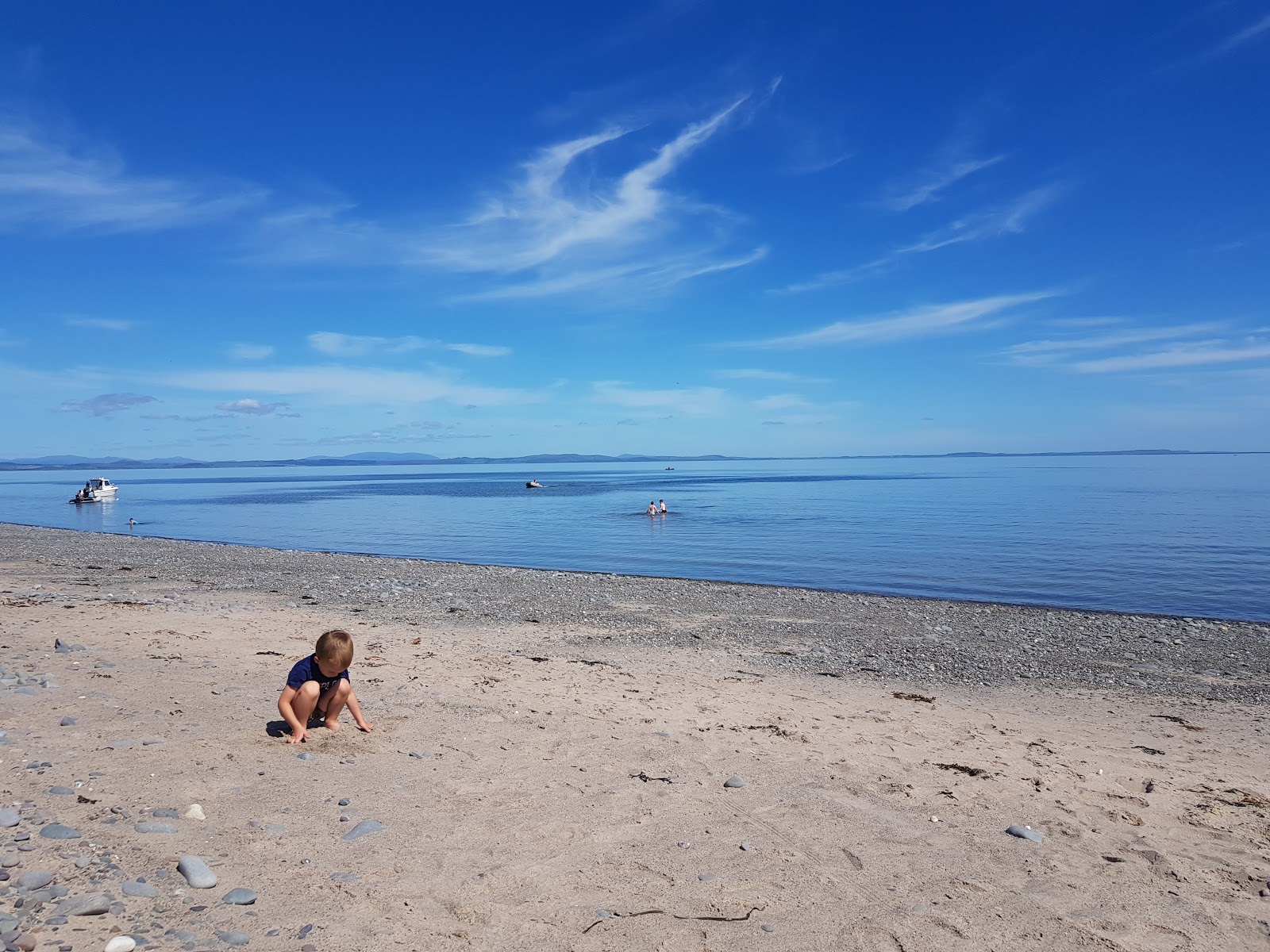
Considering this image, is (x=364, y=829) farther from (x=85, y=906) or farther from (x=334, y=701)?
(x=334, y=701)

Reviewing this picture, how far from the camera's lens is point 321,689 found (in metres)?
7.79

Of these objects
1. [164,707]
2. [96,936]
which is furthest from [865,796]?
[164,707]

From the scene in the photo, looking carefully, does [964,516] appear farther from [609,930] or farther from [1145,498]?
[609,930]

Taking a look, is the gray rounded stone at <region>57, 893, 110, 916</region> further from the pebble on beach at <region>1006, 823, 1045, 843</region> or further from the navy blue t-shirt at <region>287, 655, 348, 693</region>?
the pebble on beach at <region>1006, 823, 1045, 843</region>

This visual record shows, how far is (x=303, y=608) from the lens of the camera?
17.4 metres

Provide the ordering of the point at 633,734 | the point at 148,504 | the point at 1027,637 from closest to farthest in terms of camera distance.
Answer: the point at 633,734 < the point at 1027,637 < the point at 148,504

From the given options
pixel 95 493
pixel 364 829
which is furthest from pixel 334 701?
pixel 95 493

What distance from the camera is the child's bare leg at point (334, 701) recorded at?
25.8 ft

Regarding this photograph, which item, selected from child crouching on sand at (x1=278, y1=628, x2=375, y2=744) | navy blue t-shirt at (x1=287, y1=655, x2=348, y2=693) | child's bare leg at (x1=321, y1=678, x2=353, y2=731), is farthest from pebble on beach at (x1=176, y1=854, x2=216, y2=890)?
child's bare leg at (x1=321, y1=678, x2=353, y2=731)

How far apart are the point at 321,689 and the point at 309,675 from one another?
178mm

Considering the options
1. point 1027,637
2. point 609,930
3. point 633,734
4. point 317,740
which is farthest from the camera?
point 1027,637

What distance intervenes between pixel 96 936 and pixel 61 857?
106 cm

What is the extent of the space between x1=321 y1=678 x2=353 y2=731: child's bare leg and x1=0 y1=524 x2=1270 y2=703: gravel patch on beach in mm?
5704

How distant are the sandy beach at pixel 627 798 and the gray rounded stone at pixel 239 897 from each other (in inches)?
3.4
